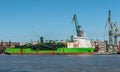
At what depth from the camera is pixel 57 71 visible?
223ft

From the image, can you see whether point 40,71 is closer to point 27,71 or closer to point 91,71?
point 27,71

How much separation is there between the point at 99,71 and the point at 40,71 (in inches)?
408

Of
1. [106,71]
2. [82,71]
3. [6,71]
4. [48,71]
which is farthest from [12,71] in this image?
[106,71]

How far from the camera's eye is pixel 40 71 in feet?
225

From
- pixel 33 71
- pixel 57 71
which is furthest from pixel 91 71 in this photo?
pixel 33 71

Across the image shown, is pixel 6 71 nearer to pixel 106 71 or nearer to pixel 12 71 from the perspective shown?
pixel 12 71

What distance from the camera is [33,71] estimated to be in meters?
68.6

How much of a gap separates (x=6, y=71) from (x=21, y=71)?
2.61 m

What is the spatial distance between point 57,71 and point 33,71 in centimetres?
428

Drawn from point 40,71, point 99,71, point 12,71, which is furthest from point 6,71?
point 99,71

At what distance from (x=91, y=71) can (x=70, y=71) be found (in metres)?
3.66

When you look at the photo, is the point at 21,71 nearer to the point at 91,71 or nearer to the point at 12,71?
the point at 12,71

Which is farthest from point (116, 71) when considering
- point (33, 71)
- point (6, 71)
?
point (6, 71)

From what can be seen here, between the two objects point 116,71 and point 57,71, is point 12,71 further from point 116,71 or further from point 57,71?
point 116,71
